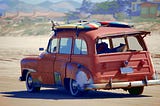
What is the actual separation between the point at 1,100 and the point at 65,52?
2.10 m

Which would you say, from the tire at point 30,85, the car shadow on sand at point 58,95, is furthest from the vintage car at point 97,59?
the tire at point 30,85

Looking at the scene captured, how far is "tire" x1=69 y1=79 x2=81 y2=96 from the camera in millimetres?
15477

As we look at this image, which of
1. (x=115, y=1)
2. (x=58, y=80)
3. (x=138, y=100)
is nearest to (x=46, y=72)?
(x=58, y=80)

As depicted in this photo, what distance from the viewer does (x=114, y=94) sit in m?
16.7

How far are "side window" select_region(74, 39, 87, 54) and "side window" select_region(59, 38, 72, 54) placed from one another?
0.24 metres

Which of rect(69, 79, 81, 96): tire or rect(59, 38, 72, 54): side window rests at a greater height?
rect(59, 38, 72, 54): side window

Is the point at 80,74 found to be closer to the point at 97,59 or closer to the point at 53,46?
the point at 97,59

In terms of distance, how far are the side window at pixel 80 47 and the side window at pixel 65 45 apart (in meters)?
0.24

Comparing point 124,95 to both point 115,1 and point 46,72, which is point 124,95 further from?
point 115,1

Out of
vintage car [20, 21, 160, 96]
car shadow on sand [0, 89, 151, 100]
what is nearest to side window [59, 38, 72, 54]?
vintage car [20, 21, 160, 96]

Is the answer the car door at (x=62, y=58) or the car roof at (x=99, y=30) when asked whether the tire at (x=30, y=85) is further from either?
the car roof at (x=99, y=30)

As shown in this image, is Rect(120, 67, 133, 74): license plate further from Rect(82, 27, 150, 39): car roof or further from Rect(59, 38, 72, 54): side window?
Rect(59, 38, 72, 54): side window

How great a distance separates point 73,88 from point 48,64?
1.27 meters

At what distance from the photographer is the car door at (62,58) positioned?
625 inches
